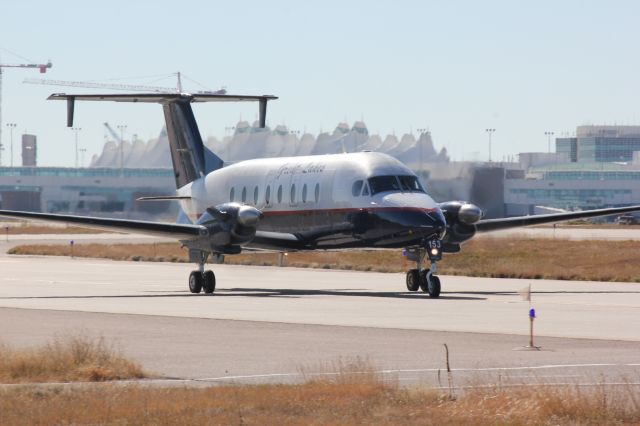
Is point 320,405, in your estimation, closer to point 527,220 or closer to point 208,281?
point 208,281

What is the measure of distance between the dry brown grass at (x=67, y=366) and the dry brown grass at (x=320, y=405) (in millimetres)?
1501

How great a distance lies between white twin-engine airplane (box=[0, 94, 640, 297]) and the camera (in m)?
37.8

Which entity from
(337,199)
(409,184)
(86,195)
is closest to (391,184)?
(409,184)

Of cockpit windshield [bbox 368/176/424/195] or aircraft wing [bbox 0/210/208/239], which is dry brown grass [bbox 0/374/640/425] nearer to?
cockpit windshield [bbox 368/176/424/195]

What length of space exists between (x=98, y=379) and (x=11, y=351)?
2797mm

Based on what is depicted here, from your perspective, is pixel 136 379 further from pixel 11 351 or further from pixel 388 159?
pixel 388 159

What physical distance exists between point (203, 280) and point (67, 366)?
70.1 feet

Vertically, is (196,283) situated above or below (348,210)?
below

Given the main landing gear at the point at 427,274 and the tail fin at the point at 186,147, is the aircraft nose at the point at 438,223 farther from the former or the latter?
the tail fin at the point at 186,147

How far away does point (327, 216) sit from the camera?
40.3m

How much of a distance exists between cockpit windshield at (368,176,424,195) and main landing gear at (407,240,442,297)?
190 cm

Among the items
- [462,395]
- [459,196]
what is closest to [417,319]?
[462,395]

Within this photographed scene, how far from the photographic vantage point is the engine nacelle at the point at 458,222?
39344 mm

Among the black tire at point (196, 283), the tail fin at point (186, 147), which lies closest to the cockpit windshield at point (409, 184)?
the black tire at point (196, 283)
